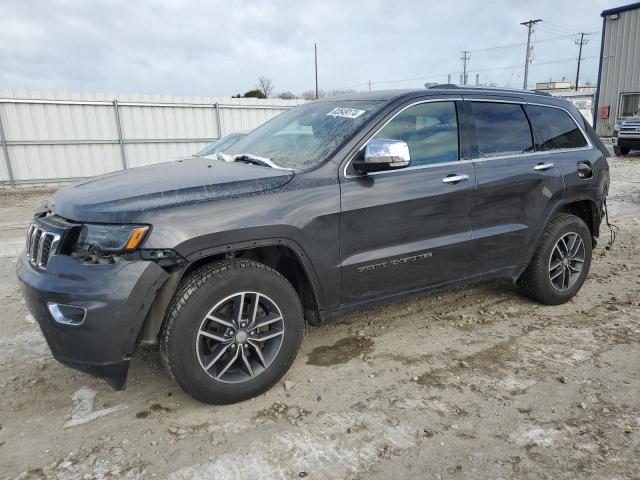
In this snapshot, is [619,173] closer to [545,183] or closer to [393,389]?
[545,183]

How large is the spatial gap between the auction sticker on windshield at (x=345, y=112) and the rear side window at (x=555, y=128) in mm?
1706

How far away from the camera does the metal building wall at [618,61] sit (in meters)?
26.5

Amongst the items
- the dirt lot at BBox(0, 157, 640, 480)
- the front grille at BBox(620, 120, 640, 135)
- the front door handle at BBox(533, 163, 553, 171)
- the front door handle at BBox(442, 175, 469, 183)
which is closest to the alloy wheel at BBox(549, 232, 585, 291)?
the dirt lot at BBox(0, 157, 640, 480)

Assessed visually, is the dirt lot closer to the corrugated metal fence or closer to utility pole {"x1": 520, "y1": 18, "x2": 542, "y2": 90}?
the corrugated metal fence

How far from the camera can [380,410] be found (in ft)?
9.29

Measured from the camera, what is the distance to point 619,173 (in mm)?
13625

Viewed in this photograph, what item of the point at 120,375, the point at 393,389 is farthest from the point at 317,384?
the point at 120,375

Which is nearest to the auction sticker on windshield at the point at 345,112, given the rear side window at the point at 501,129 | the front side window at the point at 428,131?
the front side window at the point at 428,131

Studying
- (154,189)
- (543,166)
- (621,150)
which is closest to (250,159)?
(154,189)

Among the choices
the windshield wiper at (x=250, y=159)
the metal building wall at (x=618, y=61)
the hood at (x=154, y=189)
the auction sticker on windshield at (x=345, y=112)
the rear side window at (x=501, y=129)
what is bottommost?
the hood at (x=154, y=189)

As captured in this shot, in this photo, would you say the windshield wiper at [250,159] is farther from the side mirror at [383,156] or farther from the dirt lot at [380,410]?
the dirt lot at [380,410]

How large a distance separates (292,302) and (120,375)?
1031 mm

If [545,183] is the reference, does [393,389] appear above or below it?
below

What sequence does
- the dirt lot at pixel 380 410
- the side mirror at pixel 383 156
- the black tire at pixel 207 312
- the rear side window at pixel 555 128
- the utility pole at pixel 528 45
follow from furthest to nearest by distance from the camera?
the utility pole at pixel 528 45 < the rear side window at pixel 555 128 < the side mirror at pixel 383 156 < the black tire at pixel 207 312 < the dirt lot at pixel 380 410
